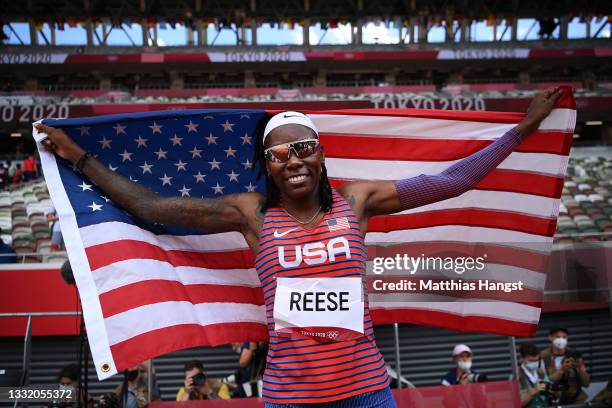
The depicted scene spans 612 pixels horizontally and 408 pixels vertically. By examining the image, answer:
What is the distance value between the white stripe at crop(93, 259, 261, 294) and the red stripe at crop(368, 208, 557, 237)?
0.98 metres

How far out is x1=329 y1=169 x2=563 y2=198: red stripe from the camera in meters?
3.65

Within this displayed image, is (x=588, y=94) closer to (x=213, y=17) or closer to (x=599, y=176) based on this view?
(x=599, y=176)

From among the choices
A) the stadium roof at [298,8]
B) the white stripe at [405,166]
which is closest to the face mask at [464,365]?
the white stripe at [405,166]

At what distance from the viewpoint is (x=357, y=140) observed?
3.56m

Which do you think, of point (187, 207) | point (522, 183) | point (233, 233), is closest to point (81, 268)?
point (187, 207)

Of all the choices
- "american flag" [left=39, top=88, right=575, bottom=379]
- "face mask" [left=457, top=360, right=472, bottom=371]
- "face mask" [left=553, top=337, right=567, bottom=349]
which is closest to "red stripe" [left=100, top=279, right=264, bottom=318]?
"american flag" [left=39, top=88, right=575, bottom=379]

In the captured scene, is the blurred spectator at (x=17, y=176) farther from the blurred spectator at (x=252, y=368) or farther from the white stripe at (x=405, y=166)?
the white stripe at (x=405, y=166)

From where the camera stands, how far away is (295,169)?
7.84 feet

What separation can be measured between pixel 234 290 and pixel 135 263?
22.9 inches

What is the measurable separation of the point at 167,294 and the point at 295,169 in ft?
3.50

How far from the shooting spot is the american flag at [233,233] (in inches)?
114

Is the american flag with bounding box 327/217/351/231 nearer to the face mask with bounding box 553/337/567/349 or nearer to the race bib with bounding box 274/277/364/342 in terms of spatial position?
the race bib with bounding box 274/277/364/342

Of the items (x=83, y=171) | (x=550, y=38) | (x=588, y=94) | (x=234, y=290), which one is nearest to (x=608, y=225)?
(x=234, y=290)

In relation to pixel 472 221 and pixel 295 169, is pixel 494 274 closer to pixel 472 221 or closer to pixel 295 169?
pixel 472 221
